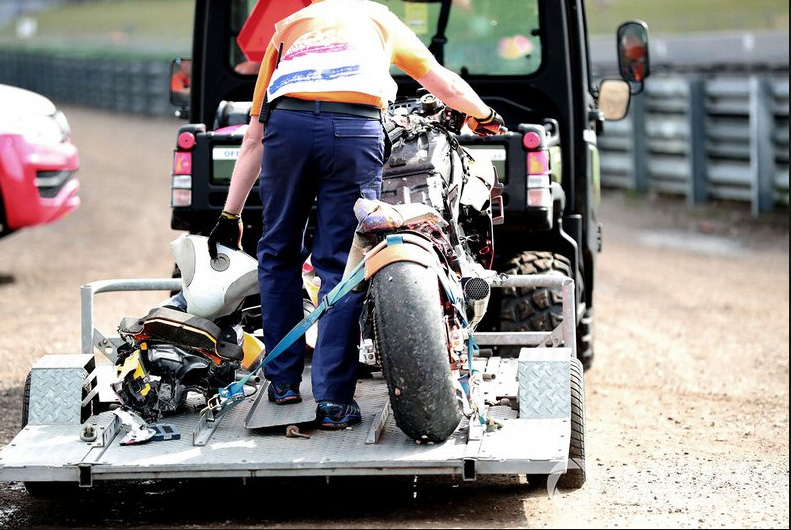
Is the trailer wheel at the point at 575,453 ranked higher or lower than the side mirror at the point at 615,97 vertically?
lower

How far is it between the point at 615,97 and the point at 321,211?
3.17m

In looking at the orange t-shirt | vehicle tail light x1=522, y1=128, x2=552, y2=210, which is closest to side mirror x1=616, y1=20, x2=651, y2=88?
vehicle tail light x1=522, y1=128, x2=552, y2=210

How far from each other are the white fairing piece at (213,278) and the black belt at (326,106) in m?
0.84

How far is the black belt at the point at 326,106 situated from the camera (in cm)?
535

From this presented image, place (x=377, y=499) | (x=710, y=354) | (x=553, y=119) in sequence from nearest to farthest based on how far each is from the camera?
1. (x=377, y=499)
2. (x=553, y=119)
3. (x=710, y=354)

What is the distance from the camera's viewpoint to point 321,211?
18.1 feet

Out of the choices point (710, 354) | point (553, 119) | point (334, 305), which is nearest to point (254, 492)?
point (334, 305)

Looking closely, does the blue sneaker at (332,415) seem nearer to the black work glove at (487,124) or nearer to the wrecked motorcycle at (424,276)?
the wrecked motorcycle at (424,276)

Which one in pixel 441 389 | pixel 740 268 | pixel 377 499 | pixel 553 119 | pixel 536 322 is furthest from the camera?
pixel 740 268

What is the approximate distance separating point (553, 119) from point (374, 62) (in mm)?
2673

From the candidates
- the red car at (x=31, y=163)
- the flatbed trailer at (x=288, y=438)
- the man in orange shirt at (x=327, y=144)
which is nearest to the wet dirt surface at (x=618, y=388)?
the flatbed trailer at (x=288, y=438)

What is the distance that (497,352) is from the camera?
7297mm

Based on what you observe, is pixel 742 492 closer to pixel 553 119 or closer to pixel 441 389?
pixel 441 389

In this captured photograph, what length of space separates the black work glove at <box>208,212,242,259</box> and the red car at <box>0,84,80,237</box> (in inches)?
214
